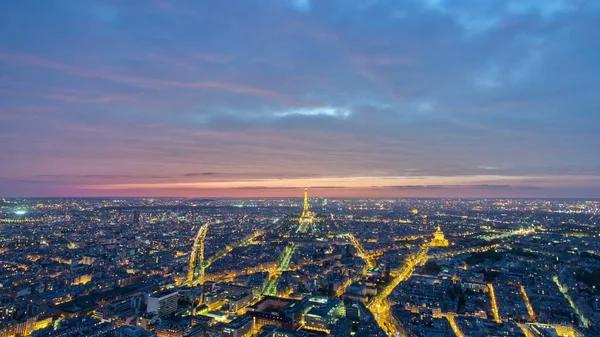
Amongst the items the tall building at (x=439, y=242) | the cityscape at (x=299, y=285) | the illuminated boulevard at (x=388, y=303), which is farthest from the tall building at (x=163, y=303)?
the tall building at (x=439, y=242)

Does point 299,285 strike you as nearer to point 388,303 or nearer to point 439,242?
point 388,303

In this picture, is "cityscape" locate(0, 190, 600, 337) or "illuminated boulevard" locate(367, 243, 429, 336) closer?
"cityscape" locate(0, 190, 600, 337)

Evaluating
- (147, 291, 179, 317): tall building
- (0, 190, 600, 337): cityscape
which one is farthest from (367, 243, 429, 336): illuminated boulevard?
(147, 291, 179, 317): tall building

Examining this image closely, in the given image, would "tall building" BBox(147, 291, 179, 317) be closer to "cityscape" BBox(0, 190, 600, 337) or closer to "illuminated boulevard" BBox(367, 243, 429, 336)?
"cityscape" BBox(0, 190, 600, 337)

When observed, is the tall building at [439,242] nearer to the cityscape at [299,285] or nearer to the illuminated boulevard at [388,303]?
the cityscape at [299,285]

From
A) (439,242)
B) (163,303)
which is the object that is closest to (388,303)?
(163,303)

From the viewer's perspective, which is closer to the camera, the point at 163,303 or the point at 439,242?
the point at 163,303

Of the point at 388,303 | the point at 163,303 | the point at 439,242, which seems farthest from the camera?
the point at 439,242

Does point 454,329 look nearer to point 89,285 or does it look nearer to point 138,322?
point 138,322
